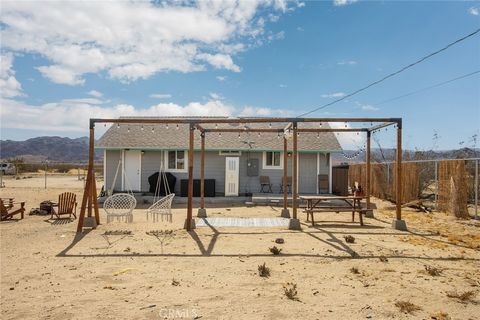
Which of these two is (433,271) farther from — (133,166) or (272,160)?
(133,166)

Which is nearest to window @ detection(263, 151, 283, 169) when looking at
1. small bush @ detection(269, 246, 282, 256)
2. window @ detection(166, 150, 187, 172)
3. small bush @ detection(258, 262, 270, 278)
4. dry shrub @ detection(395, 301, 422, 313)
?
window @ detection(166, 150, 187, 172)

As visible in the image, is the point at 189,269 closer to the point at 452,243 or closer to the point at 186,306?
the point at 186,306

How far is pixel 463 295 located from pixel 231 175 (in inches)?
564

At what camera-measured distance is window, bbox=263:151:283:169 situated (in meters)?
19.4

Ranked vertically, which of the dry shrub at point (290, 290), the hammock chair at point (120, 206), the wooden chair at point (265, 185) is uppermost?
the wooden chair at point (265, 185)

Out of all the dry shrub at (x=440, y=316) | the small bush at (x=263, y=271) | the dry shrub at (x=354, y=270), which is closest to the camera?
the dry shrub at (x=440, y=316)

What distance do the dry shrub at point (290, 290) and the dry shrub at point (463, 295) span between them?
2.16 metres

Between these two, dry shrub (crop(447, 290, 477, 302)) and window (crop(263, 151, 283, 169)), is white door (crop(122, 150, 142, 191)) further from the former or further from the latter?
dry shrub (crop(447, 290, 477, 302))

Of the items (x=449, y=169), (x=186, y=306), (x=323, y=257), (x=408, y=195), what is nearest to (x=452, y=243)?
(x=323, y=257)

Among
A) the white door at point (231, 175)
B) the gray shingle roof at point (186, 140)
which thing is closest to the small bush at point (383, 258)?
the gray shingle roof at point (186, 140)

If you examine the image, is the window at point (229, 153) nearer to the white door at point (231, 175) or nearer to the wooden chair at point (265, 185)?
the white door at point (231, 175)

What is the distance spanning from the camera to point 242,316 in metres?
4.71

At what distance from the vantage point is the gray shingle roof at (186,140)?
19.1m

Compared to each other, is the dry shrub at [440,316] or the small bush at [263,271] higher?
the small bush at [263,271]
